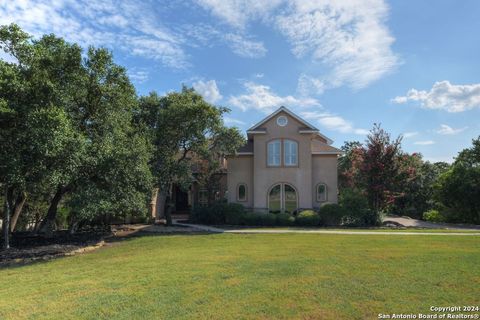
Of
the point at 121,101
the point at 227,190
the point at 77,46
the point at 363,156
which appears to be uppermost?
the point at 77,46

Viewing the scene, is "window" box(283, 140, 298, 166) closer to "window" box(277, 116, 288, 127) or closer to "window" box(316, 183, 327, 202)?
"window" box(277, 116, 288, 127)

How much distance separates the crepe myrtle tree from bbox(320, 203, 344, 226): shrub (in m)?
8.46

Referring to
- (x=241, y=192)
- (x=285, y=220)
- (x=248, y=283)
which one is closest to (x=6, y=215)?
(x=248, y=283)

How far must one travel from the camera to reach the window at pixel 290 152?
27.3 m

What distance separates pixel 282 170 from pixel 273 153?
141cm

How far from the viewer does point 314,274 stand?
9.26 metres

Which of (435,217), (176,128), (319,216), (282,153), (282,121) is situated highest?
(282,121)

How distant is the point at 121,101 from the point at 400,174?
17.8 meters

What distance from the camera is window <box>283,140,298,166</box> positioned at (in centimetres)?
2734

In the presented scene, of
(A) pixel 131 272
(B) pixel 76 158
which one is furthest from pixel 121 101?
(A) pixel 131 272

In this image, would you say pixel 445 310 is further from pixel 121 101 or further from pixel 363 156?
pixel 363 156

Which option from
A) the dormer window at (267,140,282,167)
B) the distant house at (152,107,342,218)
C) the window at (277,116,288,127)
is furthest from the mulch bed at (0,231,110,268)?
the window at (277,116,288,127)

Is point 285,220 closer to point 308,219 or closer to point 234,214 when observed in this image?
point 308,219

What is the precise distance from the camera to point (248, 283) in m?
8.55
